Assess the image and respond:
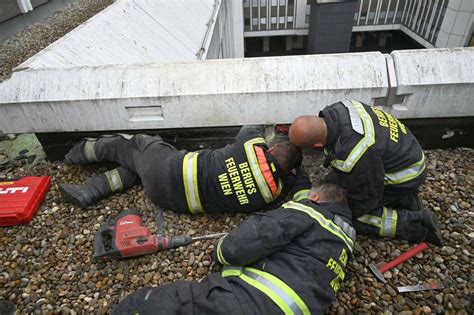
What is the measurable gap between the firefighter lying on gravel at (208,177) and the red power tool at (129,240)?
1.02ft

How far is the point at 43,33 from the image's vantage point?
363 inches

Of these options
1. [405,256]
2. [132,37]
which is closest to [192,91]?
[405,256]

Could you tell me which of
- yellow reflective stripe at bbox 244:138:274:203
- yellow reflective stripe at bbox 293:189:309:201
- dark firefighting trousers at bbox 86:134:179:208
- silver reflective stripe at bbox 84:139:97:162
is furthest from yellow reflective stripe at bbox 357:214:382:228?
silver reflective stripe at bbox 84:139:97:162

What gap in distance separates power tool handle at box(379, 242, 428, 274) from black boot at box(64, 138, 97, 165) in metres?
2.89

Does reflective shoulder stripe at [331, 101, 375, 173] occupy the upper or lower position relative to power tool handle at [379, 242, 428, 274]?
upper

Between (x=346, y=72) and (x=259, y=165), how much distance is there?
1343 mm

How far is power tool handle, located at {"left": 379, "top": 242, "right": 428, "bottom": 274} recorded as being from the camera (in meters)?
2.38

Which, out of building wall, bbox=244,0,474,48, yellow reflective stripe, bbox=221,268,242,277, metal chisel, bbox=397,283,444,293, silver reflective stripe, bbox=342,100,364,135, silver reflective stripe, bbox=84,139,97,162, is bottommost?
building wall, bbox=244,0,474,48

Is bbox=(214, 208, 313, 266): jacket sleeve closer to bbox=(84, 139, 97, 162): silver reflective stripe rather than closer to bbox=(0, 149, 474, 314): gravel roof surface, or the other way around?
bbox=(0, 149, 474, 314): gravel roof surface

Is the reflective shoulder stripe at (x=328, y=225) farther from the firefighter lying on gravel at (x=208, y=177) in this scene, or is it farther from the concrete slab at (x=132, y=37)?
the concrete slab at (x=132, y=37)

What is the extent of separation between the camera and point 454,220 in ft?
8.83

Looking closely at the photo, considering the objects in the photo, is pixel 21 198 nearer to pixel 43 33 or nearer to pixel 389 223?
pixel 389 223

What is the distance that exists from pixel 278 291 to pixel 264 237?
1.08 feet

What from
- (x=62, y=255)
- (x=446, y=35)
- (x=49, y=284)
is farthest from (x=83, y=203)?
(x=446, y=35)
